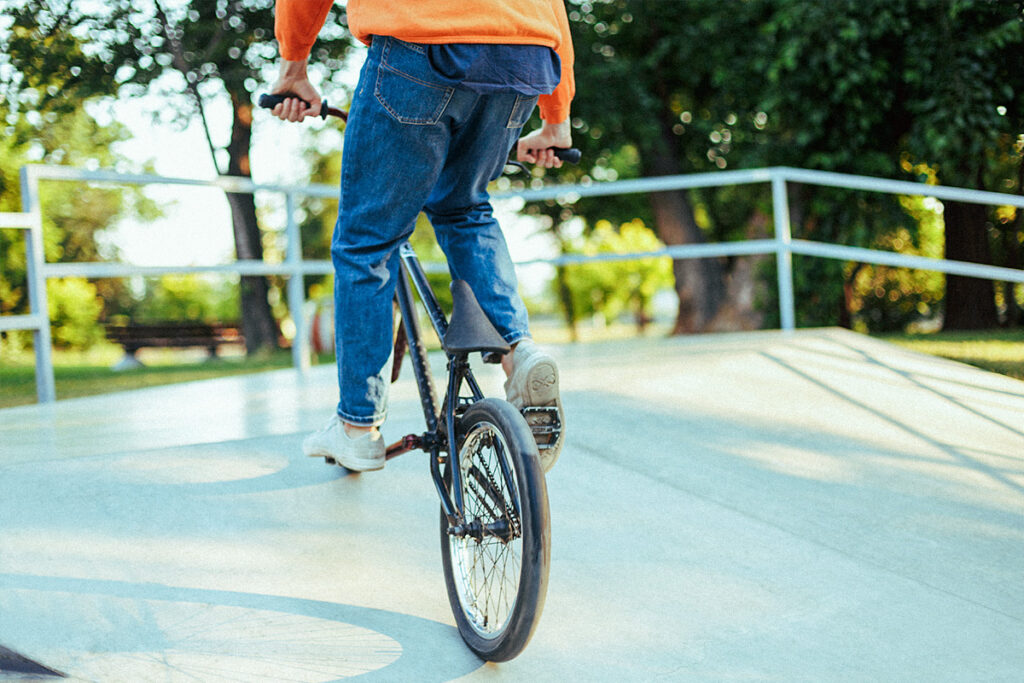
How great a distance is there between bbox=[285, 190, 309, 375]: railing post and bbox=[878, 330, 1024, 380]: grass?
175 inches

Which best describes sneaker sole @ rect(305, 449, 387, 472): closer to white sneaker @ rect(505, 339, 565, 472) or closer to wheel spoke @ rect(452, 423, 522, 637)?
wheel spoke @ rect(452, 423, 522, 637)

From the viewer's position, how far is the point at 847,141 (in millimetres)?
9844

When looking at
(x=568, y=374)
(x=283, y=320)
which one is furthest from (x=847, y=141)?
(x=283, y=320)

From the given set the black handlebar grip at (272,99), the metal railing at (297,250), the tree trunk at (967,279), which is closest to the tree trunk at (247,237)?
the metal railing at (297,250)

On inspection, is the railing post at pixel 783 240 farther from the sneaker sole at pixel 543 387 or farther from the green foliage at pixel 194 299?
the green foliage at pixel 194 299

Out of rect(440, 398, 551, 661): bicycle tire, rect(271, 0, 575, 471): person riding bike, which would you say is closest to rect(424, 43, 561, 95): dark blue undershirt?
rect(271, 0, 575, 471): person riding bike

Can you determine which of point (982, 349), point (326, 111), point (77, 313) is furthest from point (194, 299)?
point (326, 111)

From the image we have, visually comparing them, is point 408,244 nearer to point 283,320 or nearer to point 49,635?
point 49,635

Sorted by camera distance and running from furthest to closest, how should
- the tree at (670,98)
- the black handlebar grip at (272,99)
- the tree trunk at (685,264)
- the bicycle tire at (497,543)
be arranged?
the tree trunk at (685,264), the tree at (670,98), the black handlebar grip at (272,99), the bicycle tire at (497,543)

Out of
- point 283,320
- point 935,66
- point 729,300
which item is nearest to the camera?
point 935,66

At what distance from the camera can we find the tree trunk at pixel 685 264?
1525cm

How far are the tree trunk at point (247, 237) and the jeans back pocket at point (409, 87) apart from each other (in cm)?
1483

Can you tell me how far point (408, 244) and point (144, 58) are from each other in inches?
643

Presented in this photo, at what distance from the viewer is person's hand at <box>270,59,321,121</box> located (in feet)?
7.79
